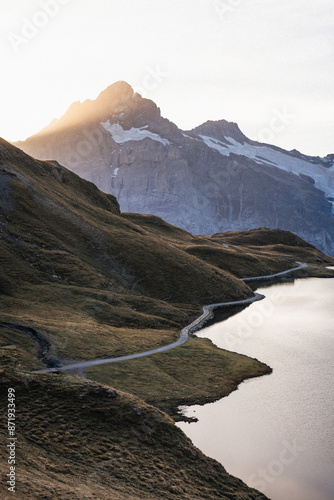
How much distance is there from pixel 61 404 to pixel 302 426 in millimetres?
27435

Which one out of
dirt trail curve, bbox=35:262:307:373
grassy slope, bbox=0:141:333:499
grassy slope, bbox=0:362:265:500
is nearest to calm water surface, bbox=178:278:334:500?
grassy slope, bbox=0:362:265:500

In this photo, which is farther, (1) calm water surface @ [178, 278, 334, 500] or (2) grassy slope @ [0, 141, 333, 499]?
(1) calm water surface @ [178, 278, 334, 500]

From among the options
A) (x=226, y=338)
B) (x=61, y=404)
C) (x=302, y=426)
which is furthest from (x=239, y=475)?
A: (x=226, y=338)

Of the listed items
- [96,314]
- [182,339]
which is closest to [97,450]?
[182,339]

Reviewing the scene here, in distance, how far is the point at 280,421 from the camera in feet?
179

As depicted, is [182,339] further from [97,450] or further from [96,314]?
[97,450]

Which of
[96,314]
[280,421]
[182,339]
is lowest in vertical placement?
[280,421]

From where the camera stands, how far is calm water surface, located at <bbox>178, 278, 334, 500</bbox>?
1729 inches

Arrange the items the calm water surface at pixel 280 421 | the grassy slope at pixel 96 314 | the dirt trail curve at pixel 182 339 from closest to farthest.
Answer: the grassy slope at pixel 96 314 → the calm water surface at pixel 280 421 → the dirt trail curve at pixel 182 339

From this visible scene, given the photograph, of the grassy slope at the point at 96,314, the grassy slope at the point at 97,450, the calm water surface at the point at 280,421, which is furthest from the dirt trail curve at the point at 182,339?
the grassy slope at the point at 97,450

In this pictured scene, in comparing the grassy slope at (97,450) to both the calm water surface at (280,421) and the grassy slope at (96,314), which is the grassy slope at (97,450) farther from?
the calm water surface at (280,421)

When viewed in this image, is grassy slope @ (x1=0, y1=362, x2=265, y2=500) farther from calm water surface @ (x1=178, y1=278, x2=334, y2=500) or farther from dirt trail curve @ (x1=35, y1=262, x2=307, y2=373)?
dirt trail curve @ (x1=35, y1=262, x2=307, y2=373)

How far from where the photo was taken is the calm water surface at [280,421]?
43906 millimetres

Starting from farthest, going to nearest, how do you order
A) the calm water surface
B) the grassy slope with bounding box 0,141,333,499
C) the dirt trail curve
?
the dirt trail curve → the calm water surface → the grassy slope with bounding box 0,141,333,499
